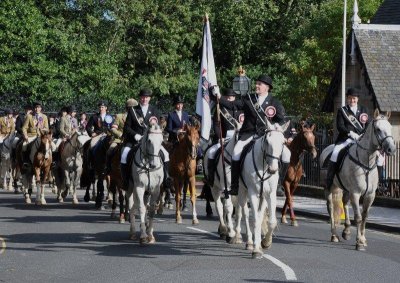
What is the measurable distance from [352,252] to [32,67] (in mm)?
34724

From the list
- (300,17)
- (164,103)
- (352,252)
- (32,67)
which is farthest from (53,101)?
(352,252)

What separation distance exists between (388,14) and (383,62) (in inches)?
358

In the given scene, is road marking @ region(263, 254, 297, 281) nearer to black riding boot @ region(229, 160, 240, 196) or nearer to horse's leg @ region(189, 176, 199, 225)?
black riding boot @ region(229, 160, 240, 196)

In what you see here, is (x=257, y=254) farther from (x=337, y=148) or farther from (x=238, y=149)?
(x=337, y=148)

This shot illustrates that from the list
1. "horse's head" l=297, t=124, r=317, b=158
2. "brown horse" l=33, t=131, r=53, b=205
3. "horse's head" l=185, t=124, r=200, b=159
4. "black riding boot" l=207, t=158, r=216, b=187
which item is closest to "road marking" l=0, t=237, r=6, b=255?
"black riding boot" l=207, t=158, r=216, b=187

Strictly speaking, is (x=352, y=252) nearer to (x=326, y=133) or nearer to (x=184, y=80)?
(x=326, y=133)

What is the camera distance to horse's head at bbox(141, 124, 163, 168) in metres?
17.8

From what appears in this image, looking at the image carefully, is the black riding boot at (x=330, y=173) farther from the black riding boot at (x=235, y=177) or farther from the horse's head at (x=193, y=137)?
the horse's head at (x=193, y=137)

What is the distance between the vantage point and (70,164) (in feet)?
94.1

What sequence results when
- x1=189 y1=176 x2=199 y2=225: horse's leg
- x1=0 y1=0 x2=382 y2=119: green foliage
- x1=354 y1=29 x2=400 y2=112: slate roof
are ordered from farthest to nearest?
1. x1=0 y1=0 x2=382 y2=119: green foliage
2. x1=354 y1=29 x2=400 y2=112: slate roof
3. x1=189 y1=176 x2=199 y2=225: horse's leg

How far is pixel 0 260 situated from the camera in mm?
15805

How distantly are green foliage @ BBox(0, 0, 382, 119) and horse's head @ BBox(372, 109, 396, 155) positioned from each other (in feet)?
92.8

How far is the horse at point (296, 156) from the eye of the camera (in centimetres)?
2222

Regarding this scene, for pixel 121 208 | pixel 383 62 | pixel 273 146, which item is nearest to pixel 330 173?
pixel 273 146
